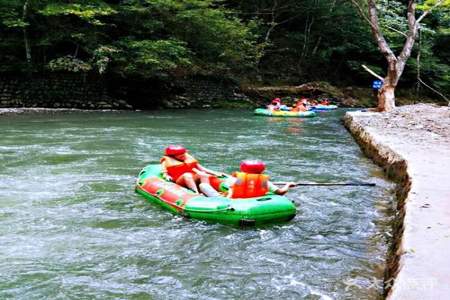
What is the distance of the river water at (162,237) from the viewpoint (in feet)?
12.2

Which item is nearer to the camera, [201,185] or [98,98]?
[201,185]

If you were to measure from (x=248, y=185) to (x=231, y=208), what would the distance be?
0.40m

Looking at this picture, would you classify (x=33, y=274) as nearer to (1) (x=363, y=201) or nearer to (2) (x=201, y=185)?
(2) (x=201, y=185)

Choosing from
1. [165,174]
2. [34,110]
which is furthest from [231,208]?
[34,110]

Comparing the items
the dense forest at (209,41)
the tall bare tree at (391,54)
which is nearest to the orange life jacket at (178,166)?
the dense forest at (209,41)

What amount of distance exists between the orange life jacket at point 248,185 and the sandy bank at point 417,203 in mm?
1440

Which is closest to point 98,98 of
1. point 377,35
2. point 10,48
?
point 10,48

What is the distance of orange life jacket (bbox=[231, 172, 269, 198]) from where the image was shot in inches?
213

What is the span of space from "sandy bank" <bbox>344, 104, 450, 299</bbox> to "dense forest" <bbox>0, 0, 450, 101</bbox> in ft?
25.7

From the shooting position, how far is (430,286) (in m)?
2.89

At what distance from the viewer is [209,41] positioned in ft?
68.4

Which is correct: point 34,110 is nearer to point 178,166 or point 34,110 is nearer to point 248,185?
point 178,166

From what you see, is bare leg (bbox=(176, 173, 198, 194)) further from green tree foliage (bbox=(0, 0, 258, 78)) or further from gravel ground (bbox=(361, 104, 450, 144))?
green tree foliage (bbox=(0, 0, 258, 78))

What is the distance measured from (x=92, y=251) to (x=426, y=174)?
3971 millimetres
